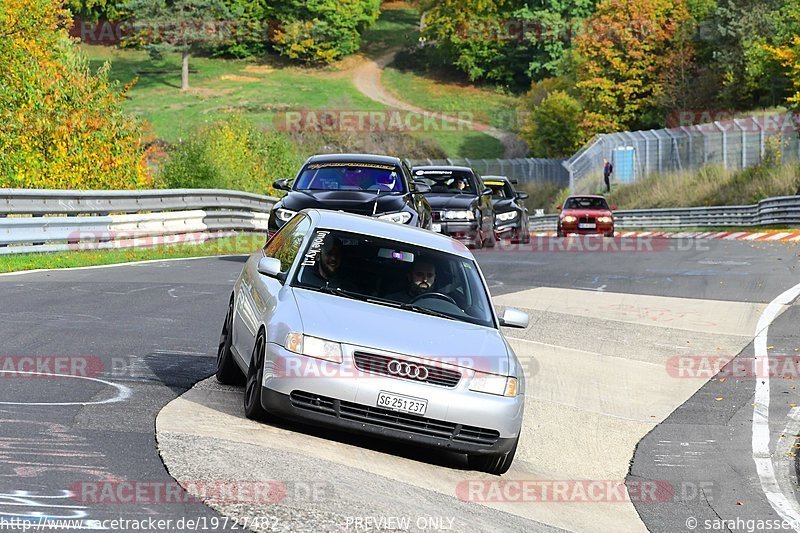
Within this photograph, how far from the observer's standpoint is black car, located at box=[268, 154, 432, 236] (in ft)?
63.3

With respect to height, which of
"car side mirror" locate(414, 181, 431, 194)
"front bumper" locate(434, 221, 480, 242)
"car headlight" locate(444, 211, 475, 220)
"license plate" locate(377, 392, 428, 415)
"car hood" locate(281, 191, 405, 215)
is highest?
"license plate" locate(377, 392, 428, 415)

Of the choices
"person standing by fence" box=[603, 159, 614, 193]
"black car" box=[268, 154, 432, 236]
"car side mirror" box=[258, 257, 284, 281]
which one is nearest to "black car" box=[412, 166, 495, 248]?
"black car" box=[268, 154, 432, 236]

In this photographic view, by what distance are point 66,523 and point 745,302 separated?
1408cm

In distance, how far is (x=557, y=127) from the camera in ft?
291

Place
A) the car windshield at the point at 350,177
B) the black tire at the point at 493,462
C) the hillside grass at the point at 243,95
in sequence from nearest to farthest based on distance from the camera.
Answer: the black tire at the point at 493,462 < the car windshield at the point at 350,177 < the hillside grass at the point at 243,95

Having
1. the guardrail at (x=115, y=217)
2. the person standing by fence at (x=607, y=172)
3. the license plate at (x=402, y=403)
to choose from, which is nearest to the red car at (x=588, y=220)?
the guardrail at (x=115, y=217)

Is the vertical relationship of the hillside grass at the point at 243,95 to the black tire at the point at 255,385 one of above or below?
below

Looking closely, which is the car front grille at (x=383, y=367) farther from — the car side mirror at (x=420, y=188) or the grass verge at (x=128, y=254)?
the car side mirror at (x=420, y=188)

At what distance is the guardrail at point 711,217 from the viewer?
40875 millimetres

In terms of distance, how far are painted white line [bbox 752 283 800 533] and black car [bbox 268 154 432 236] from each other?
541 centimetres

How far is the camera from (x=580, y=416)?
11.6 m

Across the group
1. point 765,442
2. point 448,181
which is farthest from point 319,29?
point 765,442

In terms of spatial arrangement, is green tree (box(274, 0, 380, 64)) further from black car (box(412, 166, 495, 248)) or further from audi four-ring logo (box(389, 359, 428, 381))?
audi four-ring logo (box(389, 359, 428, 381))

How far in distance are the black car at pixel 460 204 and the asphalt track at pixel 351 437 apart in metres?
8.08
